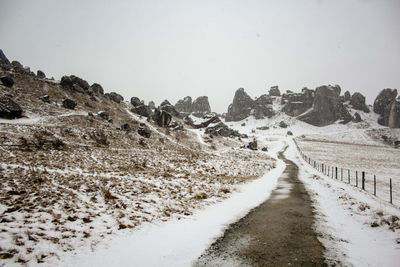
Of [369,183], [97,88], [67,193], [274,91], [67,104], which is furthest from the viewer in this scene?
[274,91]

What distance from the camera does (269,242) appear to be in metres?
5.70

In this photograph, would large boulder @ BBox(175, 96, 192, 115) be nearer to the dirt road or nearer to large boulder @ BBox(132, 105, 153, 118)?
large boulder @ BBox(132, 105, 153, 118)

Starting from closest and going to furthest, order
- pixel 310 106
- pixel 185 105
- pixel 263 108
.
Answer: pixel 310 106
pixel 263 108
pixel 185 105

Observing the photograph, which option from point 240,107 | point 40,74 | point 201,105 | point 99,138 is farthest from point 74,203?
point 240,107

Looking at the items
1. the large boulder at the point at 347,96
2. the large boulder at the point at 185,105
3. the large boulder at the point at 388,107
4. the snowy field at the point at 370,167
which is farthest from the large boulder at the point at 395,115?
the large boulder at the point at 185,105

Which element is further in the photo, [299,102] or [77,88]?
[299,102]

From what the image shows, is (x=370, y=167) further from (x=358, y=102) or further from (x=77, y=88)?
(x=358, y=102)

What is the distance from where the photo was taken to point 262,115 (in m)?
151

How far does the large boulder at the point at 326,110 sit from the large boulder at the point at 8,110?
147438 mm

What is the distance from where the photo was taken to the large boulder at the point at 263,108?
15038cm

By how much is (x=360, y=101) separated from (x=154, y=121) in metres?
162

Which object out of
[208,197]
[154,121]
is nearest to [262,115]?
[154,121]

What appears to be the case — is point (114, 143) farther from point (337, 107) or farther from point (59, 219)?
point (337, 107)

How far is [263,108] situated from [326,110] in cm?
4231
